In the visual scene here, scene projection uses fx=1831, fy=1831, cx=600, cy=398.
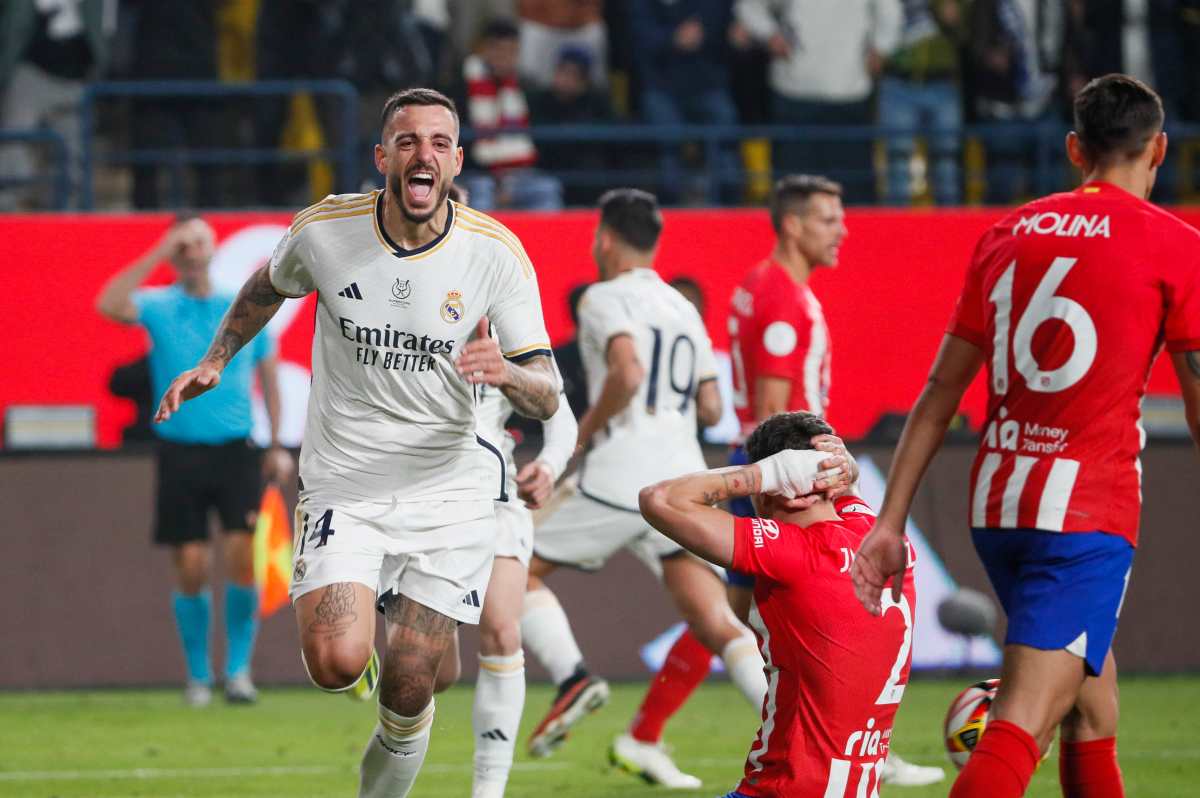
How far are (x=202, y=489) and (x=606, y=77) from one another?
582cm

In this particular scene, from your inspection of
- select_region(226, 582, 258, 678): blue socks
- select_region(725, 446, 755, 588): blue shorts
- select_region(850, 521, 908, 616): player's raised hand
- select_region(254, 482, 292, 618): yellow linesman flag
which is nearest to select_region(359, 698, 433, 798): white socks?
select_region(725, 446, 755, 588): blue shorts

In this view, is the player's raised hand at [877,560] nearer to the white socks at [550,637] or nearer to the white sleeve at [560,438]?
the white sleeve at [560,438]

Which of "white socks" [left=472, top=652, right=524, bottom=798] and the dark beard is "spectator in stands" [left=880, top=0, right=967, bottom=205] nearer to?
"white socks" [left=472, top=652, right=524, bottom=798]

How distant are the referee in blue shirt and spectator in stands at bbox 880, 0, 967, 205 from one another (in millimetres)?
6001

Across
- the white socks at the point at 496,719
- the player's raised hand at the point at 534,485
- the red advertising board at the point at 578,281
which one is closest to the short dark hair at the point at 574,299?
the red advertising board at the point at 578,281

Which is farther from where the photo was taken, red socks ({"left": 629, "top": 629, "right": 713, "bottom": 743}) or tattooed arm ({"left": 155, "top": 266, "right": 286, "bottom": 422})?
red socks ({"left": 629, "top": 629, "right": 713, "bottom": 743})

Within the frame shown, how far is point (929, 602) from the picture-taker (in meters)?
11.6

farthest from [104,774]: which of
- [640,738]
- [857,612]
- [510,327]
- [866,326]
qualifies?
[866,326]

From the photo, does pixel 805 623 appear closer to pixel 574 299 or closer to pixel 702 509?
pixel 702 509

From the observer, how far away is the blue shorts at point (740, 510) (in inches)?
283

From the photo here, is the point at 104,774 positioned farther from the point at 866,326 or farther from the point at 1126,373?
the point at 866,326

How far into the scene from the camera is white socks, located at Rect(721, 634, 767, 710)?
7723 millimetres

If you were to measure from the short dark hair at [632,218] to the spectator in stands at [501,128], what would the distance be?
5645mm

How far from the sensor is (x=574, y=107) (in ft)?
48.9
